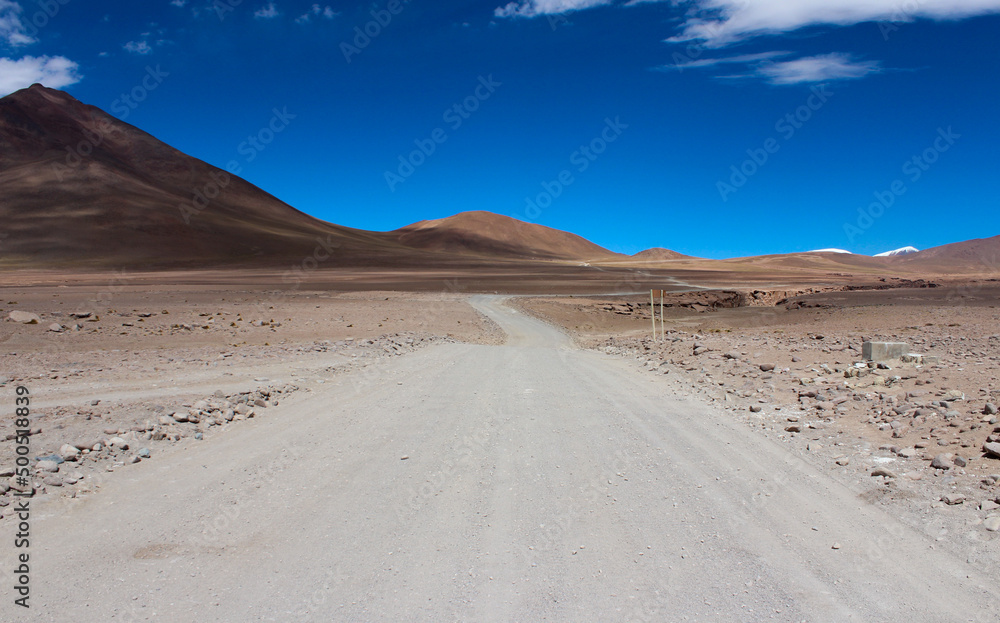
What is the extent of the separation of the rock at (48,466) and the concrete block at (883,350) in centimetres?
1283

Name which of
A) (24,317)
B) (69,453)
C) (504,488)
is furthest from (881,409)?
(24,317)

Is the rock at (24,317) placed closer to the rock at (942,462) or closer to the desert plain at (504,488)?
the desert plain at (504,488)

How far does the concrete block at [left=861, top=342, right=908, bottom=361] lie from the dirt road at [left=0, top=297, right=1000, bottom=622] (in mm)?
5736

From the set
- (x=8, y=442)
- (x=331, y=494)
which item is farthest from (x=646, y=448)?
(x=8, y=442)

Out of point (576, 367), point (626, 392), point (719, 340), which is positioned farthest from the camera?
point (719, 340)

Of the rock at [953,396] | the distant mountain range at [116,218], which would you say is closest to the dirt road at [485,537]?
the rock at [953,396]

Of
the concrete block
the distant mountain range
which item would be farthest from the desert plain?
the distant mountain range

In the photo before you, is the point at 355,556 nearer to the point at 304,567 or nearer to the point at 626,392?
the point at 304,567

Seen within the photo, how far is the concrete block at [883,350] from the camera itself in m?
11.8

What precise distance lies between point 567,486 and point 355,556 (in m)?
2.17

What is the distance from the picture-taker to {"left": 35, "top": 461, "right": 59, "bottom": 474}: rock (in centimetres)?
603

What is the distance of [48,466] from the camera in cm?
608

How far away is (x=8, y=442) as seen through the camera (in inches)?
272

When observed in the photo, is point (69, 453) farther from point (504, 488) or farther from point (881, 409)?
point (881, 409)
